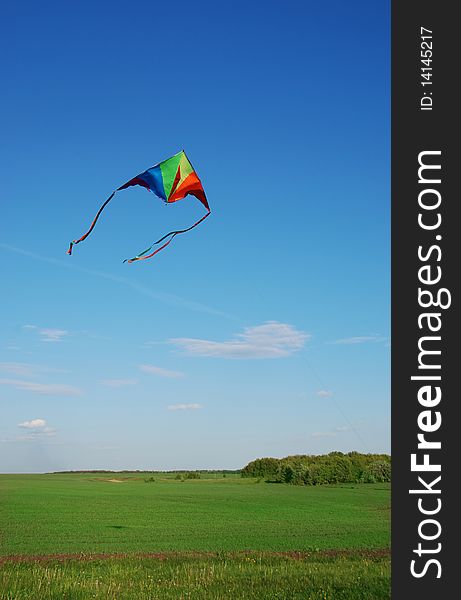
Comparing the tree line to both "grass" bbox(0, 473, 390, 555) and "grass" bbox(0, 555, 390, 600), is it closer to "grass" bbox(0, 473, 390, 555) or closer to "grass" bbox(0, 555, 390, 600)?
"grass" bbox(0, 473, 390, 555)

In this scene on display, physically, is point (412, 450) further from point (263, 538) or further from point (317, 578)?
point (263, 538)

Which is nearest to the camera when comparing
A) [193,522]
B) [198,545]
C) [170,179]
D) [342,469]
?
[170,179]

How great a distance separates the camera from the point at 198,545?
85.0 feet

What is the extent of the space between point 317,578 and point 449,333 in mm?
7759

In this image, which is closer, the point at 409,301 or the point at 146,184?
the point at 409,301

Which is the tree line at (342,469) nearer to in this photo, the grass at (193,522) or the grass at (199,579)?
the grass at (193,522)

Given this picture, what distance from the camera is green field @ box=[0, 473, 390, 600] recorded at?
13.5 metres

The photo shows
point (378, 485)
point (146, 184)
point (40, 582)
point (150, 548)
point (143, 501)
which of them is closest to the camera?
point (146, 184)

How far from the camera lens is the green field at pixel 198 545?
13477 millimetres

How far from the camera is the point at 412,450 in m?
8.42

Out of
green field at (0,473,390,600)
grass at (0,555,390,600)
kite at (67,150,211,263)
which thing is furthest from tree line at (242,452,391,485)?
kite at (67,150,211,263)

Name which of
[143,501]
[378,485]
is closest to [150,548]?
[143,501]

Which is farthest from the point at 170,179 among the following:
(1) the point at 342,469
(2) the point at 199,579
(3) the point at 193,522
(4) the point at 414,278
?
(1) the point at 342,469

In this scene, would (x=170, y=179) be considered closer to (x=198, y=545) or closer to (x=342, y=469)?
(x=198, y=545)
